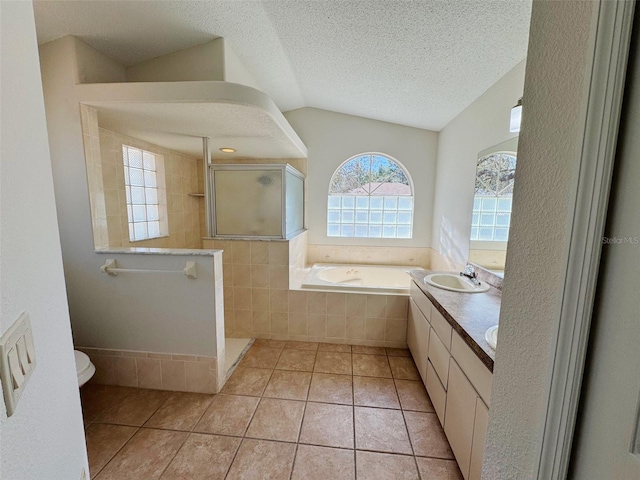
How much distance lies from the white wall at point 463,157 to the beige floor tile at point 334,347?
1.41 metres

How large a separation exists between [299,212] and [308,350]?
174cm

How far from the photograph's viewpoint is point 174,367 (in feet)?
6.51

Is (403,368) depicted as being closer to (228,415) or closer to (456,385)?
(456,385)

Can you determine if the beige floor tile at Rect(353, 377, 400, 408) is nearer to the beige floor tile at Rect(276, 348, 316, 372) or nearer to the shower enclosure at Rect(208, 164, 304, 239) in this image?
the beige floor tile at Rect(276, 348, 316, 372)

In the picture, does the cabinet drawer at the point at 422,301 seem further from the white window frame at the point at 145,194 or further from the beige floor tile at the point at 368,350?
the white window frame at the point at 145,194

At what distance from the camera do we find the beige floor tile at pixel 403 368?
2.21 meters

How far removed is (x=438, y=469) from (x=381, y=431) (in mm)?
344

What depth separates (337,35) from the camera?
6.27 ft

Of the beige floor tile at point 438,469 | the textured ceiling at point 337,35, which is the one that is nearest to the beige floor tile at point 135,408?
the beige floor tile at point 438,469

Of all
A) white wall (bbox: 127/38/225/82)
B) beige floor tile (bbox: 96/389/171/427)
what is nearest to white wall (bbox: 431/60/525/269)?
white wall (bbox: 127/38/225/82)

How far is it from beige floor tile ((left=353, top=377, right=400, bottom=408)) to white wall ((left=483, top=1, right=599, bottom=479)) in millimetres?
1318

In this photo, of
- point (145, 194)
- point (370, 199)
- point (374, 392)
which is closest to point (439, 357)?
point (374, 392)

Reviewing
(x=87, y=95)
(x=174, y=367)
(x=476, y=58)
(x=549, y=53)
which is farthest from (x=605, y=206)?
(x=87, y=95)

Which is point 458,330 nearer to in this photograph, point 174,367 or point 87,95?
point 174,367
